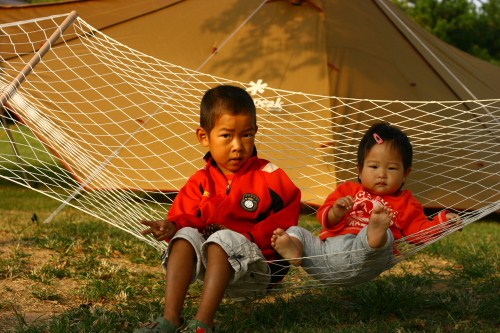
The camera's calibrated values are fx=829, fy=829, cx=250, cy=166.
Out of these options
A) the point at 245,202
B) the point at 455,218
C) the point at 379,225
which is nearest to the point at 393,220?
the point at 455,218

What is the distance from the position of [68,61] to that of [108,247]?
6.93ft

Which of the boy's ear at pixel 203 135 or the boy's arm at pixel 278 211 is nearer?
the boy's arm at pixel 278 211

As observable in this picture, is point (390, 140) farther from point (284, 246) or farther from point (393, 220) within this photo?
point (284, 246)

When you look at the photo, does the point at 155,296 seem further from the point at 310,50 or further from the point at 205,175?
the point at 310,50

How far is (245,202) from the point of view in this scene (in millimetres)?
2764

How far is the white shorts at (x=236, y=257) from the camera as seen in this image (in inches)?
99.4

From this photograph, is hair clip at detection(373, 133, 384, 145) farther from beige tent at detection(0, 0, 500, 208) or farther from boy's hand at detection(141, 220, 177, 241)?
beige tent at detection(0, 0, 500, 208)

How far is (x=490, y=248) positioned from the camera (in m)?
4.43

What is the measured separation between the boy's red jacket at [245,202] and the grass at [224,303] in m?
0.24

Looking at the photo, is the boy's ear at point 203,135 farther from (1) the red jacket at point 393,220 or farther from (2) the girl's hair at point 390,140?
(2) the girl's hair at point 390,140

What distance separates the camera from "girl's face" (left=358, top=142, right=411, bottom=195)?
295cm

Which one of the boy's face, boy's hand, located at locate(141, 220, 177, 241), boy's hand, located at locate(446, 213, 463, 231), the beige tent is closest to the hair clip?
boy's hand, located at locate(446, 213, 463, 231)

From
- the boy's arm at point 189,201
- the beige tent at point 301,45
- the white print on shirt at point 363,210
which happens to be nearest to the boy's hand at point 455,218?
the white print on shirt at point 363,210

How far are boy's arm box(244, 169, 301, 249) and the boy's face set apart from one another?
0.39 ft
